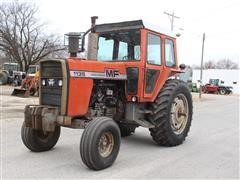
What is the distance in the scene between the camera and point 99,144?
18.6ft

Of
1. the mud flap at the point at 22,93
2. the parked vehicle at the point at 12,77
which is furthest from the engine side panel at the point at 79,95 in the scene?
the parked vehicle at the point at 12,77

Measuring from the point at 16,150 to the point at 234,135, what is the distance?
5.46 m

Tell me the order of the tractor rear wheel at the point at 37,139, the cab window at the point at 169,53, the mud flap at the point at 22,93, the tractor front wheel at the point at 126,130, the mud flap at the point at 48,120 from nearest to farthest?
the mud flap at the point at 48,120
the tractor rear wheel at the point at 37,139
the cab window at the point at 169,53
the tractor front wheel at the point at 126,130
the mud flap at the point at 22,93

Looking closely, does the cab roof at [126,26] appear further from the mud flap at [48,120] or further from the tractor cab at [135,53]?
the mud flap at [48,120]

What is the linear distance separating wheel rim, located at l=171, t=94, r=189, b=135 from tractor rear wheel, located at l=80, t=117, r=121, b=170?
6.56ft

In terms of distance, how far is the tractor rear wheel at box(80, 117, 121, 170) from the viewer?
5.43 m

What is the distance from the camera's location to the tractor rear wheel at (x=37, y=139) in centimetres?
641

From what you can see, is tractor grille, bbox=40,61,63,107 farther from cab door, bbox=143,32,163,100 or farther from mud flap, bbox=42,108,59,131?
cab door, bbox=143,32,163,100

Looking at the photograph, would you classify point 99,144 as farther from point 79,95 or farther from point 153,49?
point 153,49

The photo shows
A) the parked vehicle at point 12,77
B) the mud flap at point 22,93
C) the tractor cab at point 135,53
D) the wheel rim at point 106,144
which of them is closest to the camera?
the wheel rim at point 106,144

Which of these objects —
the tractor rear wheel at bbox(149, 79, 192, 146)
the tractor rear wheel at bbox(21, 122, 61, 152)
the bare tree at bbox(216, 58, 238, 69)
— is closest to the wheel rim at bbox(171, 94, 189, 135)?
the tractor rear wheel at bbox(149, 79, 192, 146)

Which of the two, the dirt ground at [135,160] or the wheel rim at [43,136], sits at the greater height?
the wheel rim at [43,136]

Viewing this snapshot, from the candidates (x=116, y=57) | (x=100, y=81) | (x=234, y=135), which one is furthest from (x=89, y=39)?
(x=234, y=135)

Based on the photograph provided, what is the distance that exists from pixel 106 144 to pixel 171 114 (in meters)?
2.08
